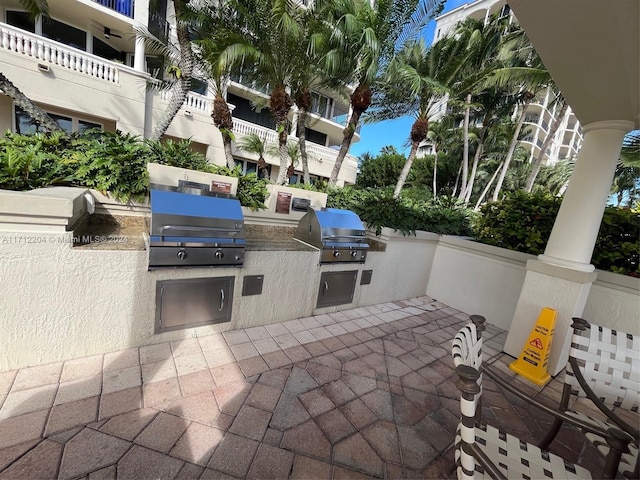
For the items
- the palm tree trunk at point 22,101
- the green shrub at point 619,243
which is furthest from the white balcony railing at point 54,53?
the green shrub at point 619,243

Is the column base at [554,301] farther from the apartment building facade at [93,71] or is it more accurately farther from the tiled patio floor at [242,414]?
the apartment building facade at [93,71]

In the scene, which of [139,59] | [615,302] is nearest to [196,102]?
[139,59]

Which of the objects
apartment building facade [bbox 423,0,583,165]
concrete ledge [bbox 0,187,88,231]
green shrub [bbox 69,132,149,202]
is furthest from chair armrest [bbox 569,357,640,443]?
apartment building facade [bbox 423,0,583,165]

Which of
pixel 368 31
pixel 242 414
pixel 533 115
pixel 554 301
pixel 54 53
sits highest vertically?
pixel 533 115

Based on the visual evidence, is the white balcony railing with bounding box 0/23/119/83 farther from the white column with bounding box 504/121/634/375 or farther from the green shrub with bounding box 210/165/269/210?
the white column with bounding box 504/121/634/375

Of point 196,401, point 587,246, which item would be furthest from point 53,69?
point 587,246

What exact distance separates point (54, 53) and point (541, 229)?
12.8 meters

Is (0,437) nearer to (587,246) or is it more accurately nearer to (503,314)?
(587,246)

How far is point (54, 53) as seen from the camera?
7.43 metres

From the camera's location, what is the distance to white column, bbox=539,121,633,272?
2.98 meters

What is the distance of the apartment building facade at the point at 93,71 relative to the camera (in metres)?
7.19

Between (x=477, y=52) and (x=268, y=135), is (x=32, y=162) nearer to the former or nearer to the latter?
(x=268, y=135)

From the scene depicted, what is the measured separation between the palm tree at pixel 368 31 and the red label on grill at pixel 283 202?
3643 millimetres

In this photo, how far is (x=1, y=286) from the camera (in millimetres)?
2027
